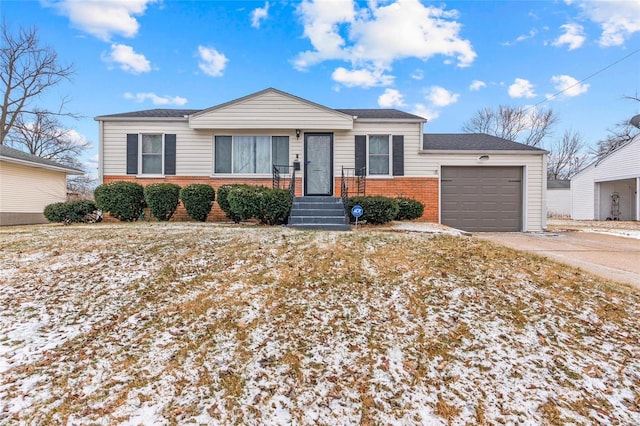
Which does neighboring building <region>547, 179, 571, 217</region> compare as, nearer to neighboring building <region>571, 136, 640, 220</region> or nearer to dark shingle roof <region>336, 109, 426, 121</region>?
neighboring building <region>571, 136, 640, 220</region>

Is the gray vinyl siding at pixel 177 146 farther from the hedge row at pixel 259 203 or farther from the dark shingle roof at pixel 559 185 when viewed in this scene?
the dark shingle roof at pixel 559 185

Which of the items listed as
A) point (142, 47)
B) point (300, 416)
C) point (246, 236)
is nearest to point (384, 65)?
point (142, 47)

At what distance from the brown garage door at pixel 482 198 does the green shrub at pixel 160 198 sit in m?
9.02

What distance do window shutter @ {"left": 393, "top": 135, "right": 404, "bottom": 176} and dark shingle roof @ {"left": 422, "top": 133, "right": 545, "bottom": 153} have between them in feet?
3.03

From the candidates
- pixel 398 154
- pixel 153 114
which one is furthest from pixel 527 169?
pixel 153 114

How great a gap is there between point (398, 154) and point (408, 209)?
208cm

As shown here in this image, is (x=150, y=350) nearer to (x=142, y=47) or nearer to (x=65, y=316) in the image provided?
(x=65, y=316)

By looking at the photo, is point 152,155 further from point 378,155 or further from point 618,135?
point 618,135

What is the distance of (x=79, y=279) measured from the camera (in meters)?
3.89

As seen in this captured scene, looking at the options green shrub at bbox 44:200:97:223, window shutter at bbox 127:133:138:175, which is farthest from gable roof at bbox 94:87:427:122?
green shrub at bbox 44:200:97:223

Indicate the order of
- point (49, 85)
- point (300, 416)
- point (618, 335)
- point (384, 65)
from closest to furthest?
point (300, 416)
point (618, 335)
point (384, 65)
point (49, 85)

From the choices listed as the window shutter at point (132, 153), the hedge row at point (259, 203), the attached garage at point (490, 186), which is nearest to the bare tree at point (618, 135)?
the attached garage at point (490, 186)

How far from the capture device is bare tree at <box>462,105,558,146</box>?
3120 centimetres

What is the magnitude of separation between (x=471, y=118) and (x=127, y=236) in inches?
1438
